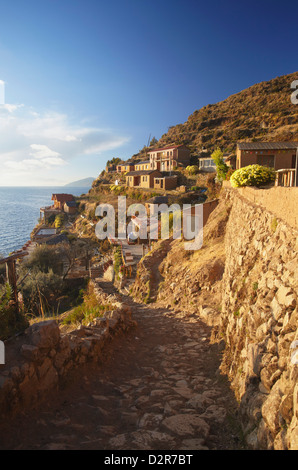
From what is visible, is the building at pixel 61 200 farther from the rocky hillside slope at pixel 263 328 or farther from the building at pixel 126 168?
the rocky hillside slope at pixel 263 328

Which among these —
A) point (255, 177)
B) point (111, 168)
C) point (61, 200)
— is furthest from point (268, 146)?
point (111, 168)

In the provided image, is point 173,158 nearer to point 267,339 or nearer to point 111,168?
point 111,168

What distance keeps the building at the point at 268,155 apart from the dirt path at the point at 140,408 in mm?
15188

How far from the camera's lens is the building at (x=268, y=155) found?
61.6 feet

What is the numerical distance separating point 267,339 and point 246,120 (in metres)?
69.4

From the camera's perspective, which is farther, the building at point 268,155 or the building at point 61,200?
the building at point 61,200

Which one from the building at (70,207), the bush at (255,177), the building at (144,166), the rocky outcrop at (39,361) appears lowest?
the rocky outcrop at (39,361)

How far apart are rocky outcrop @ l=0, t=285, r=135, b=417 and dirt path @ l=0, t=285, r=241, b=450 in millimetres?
173

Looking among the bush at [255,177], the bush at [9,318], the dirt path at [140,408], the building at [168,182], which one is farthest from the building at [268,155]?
the building at [168,182]

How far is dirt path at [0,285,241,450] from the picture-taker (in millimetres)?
3467

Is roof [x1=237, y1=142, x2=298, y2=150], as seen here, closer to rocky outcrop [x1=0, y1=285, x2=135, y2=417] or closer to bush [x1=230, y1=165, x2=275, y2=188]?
bush [x1=230, y1=165, x2=275, y2=188]

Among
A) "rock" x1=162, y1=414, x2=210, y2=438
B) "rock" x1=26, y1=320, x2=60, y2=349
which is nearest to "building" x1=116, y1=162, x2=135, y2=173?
"rock" x1=26, y1=320, x2=60, y2=349

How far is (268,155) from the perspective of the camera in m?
19.0
